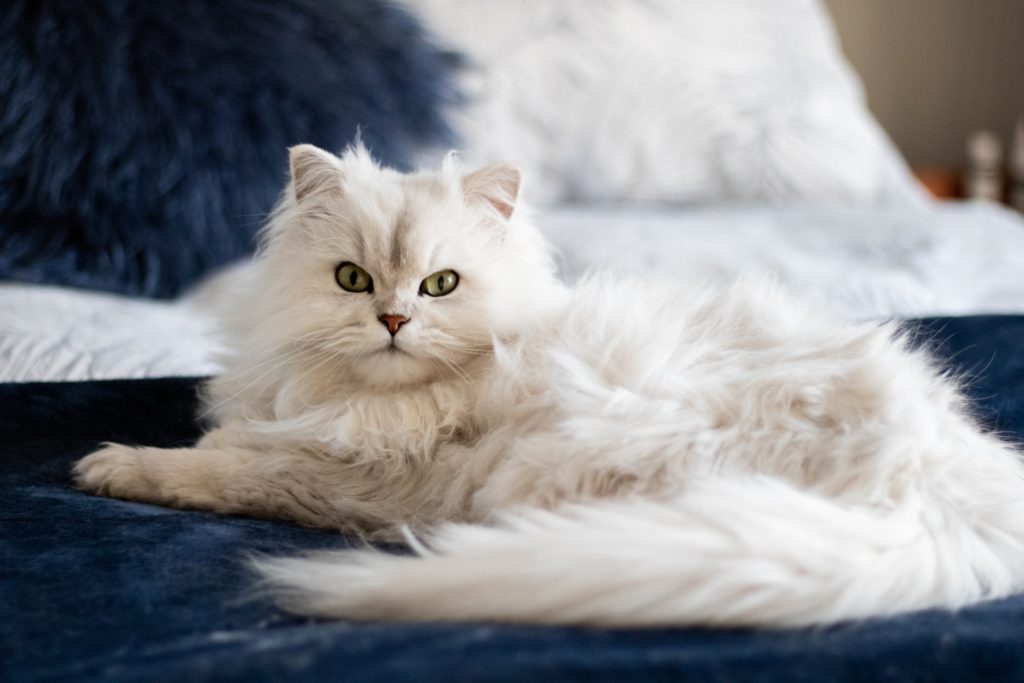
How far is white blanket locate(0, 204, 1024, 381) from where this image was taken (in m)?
1.37

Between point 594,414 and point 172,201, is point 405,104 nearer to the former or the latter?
point 172,201

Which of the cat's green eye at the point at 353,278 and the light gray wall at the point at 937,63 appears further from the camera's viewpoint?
the light gray wall at the point at 937,63

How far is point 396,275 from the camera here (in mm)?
1015

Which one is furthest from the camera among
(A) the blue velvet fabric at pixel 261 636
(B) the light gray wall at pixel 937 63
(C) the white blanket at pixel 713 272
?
(B) the light gray wall at pixel 937 63

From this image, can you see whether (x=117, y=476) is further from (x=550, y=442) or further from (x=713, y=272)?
(x=713, y=272)

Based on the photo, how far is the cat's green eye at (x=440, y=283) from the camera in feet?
3.42

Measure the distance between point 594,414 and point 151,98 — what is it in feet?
4.34

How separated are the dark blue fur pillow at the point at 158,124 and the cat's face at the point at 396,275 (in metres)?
0.72

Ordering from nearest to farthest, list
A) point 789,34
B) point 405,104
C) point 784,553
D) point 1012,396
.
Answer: point 784,553 < point 1012,396 < point 405,104 < point 789,34

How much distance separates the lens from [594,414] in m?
0.87

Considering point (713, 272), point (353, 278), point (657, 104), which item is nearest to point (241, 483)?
point (353, 278)

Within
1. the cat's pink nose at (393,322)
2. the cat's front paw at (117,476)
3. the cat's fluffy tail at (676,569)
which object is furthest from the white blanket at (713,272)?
the cat's fluffy tail at (676,569)

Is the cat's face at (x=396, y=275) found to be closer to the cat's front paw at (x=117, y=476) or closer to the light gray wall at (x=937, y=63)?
the cat's front paw at (x=117, y=476)

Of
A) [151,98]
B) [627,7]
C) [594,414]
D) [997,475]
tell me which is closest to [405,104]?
[151,98]
